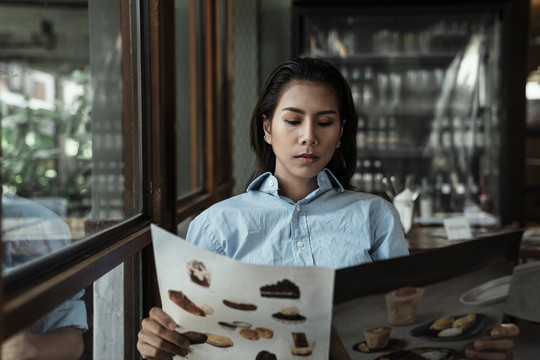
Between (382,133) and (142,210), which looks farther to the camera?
(382,133)

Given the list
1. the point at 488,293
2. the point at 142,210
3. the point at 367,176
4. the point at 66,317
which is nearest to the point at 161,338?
the point at 66,317

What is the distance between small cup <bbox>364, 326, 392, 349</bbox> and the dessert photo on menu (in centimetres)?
7

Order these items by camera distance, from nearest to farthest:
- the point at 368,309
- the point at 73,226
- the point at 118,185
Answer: the point at 368,309, the point at 73,226, the point at 118,185

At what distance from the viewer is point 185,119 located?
310cm

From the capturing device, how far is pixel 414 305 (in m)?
0.97

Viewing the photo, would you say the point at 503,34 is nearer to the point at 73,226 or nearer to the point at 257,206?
the point at 257,206

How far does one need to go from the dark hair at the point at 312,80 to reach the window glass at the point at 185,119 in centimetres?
127

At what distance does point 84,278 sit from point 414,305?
58 centimetres

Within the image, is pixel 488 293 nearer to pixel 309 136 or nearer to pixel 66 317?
pixel 309 136

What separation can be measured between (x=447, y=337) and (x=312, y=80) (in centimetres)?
68

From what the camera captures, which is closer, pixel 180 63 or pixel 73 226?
pixel 73 226

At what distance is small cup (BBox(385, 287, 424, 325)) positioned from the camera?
0.96 meters

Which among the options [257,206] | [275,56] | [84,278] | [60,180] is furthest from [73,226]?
[275,56]

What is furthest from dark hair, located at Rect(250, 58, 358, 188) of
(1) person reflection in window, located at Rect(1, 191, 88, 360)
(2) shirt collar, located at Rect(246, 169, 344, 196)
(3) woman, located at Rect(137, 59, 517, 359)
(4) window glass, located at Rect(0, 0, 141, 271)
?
(1) person reflection in window, located at Rect(1, 191, 88, 360)
